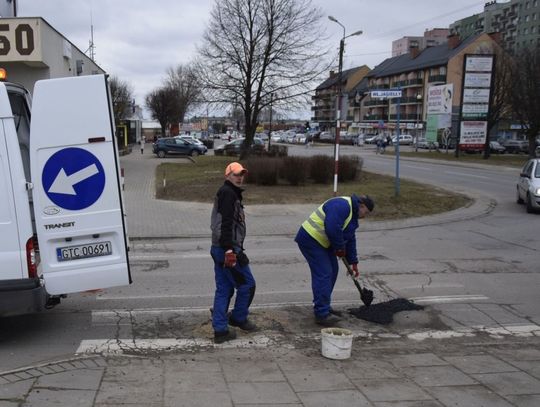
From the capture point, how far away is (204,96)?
3002cm

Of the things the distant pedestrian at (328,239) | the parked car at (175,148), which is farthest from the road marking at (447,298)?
the parked car at (175,148)

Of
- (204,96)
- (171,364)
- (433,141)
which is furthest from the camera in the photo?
(433,141)

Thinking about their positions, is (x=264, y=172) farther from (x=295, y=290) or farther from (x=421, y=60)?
(x=421, y=60)

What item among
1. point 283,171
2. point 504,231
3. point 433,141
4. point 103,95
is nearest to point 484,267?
point 504,231

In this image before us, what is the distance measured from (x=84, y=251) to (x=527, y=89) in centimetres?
4427

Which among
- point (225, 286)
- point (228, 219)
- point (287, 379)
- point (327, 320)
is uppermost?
point (228, 219)

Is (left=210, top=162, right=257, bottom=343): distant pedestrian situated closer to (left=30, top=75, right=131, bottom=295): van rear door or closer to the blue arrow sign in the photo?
(left=30, top=75, right=131, bottom=295): van rear door

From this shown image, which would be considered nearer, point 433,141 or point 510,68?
point 510,68

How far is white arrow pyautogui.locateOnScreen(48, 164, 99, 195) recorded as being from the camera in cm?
482

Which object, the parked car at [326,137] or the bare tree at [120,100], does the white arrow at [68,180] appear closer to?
the bare tree at [120,100]

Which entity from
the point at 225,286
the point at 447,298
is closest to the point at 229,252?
the point at 225,286

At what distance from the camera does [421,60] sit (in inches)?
4289

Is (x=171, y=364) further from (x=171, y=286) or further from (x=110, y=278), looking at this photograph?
(x=171, y=286)

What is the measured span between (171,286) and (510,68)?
146 ft
